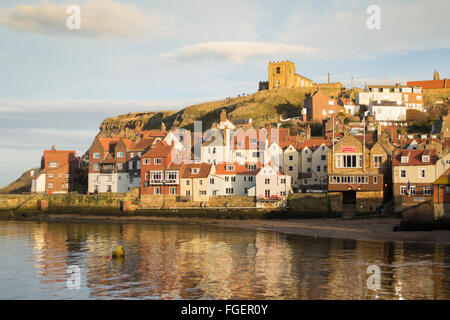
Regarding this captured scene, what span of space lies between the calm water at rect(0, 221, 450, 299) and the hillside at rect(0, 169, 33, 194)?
67052 millimetres

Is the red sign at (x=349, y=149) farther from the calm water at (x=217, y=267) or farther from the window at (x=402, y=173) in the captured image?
the calm water at (x=217, y=267)

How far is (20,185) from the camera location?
12800 centimetres

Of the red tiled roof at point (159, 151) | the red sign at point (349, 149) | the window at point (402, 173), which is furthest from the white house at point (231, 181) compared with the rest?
the window at point (402, 173)

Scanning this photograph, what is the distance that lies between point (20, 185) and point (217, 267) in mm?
100828

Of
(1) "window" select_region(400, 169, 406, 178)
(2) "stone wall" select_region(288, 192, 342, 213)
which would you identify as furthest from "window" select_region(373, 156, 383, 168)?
(2) "stone wall" select_region(288, 192, 342, 213)

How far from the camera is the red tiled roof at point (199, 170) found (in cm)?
7931

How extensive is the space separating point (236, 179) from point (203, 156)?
1163 centimetres

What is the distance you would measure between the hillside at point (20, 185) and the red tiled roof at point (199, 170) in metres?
56.1

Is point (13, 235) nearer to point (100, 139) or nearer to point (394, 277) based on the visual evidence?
point (100, 139)

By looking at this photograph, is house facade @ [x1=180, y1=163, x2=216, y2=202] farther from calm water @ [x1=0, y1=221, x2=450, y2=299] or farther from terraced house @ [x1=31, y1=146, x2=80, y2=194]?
terraced house @ [x1=31, y1=146, x2=80, y2=194]

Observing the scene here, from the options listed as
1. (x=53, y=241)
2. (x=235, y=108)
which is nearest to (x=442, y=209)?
(x=53, y=241)

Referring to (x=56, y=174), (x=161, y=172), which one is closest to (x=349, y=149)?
(x=161, y=172)

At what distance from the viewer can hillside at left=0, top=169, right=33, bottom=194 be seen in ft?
407

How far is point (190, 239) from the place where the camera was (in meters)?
56.2
